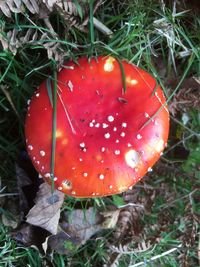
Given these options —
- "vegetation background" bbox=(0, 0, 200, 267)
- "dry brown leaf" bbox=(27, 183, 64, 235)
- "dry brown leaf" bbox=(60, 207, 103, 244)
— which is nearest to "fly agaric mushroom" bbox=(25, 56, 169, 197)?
"vegetation background" bbox=(0, 0, 200, 267)

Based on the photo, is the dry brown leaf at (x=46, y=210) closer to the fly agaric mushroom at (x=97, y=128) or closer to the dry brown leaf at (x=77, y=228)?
the dry brown leaf at (x=77, y=228)

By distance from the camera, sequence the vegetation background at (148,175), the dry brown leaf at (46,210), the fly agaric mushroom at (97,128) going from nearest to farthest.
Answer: the fly agaric mushroom at (97,128), the vegetation background at (148,175), the dry brown leaf at (46,210)

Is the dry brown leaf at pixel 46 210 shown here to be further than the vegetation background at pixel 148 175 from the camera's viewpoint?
Yes

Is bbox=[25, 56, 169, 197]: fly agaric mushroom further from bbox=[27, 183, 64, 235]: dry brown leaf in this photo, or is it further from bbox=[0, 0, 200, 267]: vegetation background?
bbox=[27, 183, 64, 235]: dry brown leaf

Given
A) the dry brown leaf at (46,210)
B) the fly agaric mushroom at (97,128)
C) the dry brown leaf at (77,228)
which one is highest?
the fly agaric mushroom at (97,128)

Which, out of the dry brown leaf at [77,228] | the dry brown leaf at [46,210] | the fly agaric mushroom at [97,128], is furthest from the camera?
the dry brown leaf at [77,228]

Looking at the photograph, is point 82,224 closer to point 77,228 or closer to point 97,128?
point 77,228

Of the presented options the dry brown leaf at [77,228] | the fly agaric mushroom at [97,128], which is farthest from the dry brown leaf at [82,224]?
the fly agaric mushroom at [97,128]
